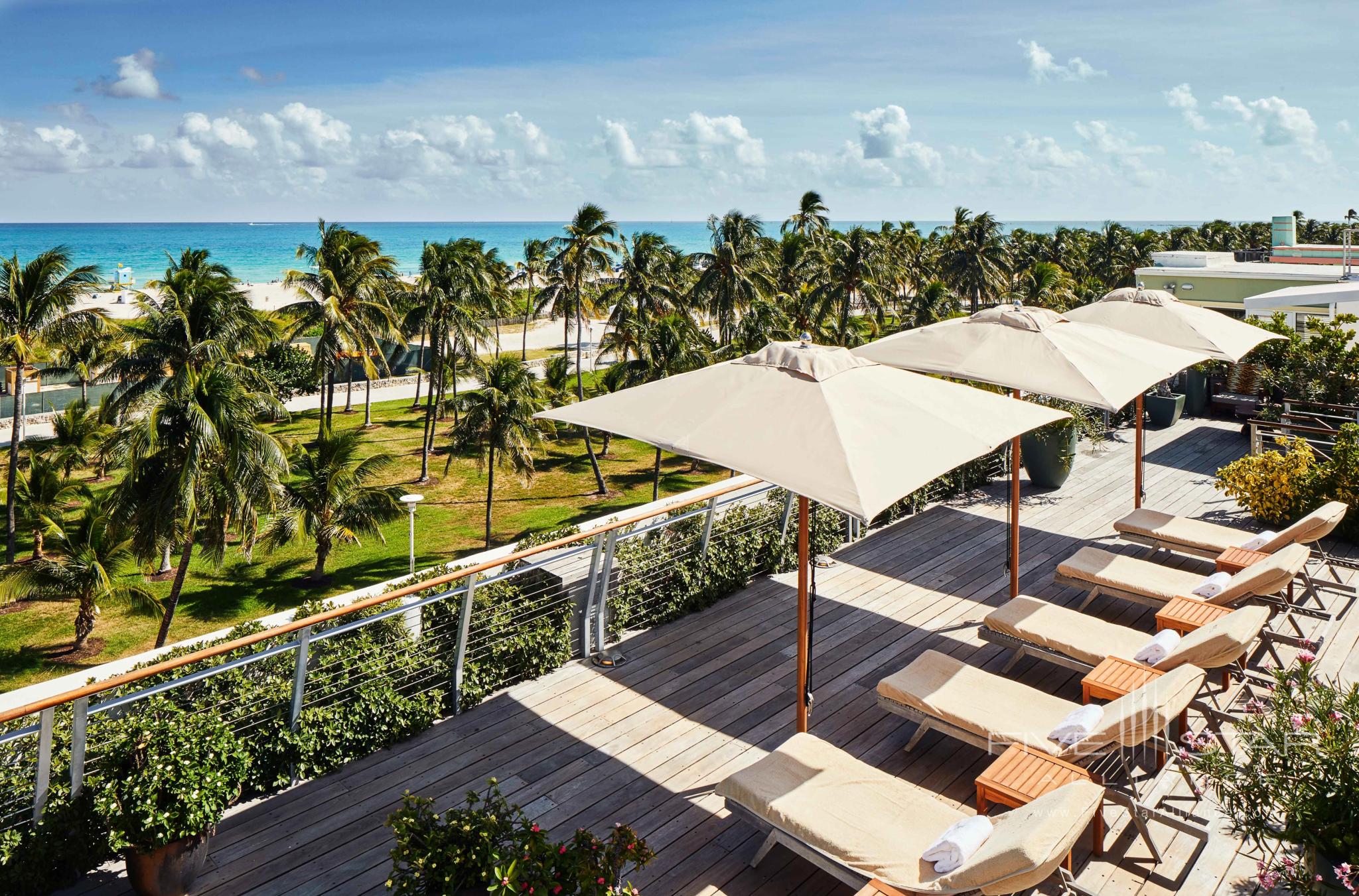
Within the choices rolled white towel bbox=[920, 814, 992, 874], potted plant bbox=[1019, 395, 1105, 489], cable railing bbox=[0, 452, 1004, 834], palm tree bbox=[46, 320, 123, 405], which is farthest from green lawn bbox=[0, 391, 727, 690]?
rolled white towel bbox=[920, 814, 992, 874]

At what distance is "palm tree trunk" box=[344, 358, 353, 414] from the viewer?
49.1 metres

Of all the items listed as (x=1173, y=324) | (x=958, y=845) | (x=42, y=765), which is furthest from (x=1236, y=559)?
(x=42, y=765)

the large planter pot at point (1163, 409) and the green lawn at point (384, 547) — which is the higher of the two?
the large planter pot at point (1163, 409)

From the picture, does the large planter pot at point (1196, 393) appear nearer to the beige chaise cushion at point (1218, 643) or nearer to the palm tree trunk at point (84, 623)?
the beige chaise cushion at point (1218, 643)

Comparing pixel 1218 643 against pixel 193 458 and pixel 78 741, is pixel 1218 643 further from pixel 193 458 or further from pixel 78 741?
pixel 193 458

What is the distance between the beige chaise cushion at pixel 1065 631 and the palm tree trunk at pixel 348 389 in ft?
152

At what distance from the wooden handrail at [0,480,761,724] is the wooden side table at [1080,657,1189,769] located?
10.8ft

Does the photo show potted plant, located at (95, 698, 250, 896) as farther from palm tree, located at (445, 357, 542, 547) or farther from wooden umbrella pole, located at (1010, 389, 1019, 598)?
palm tree, located at (445, 357, 542, 547)

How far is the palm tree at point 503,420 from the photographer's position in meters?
28.9

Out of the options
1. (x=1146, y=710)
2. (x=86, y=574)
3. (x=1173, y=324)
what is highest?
(x=1173, y=324)

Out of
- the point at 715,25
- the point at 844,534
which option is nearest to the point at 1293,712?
the point at 844,534

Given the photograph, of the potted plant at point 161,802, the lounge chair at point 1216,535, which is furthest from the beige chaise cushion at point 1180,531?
the potted plant at point 161,802

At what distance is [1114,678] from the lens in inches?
224

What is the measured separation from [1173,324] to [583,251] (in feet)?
115
